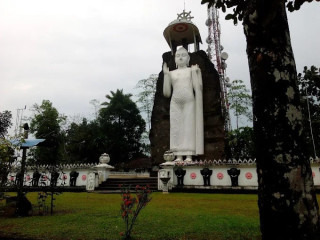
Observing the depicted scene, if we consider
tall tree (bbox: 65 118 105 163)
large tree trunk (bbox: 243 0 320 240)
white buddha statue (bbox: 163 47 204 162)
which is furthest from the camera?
tall tree (bbox: 65 118 105 163)

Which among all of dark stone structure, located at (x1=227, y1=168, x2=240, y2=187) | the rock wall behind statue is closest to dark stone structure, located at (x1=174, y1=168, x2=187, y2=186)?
dark stone structure, located at (x1=227, y1=168, x2=240, y2=187)

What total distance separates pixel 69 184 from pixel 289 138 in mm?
13430

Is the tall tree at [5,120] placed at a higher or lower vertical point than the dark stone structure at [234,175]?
higher

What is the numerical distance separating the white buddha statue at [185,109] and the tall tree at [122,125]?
21010 mm

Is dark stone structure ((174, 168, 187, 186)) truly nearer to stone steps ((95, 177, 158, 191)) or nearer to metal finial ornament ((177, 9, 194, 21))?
stone steps ((95, 177, 158, 191))

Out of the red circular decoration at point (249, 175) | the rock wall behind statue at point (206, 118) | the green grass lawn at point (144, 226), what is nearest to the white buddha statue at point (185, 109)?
the rock wall behind statue at point (206, 118)

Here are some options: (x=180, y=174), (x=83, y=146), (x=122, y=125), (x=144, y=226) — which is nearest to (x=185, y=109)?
Result: (x=180, y=174)

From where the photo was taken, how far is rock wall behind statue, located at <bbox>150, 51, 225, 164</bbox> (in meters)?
16.9

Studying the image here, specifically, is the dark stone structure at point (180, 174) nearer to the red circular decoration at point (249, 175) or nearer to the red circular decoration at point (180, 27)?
the red circular decoration at point (249, 175)

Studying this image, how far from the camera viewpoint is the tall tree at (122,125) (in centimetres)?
3747

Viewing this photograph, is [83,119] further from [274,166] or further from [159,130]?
[274,166]

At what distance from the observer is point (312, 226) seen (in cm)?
259

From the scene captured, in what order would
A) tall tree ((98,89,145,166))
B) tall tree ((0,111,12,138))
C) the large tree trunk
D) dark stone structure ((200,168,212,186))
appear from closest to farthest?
the large tree trunk
dark stone structure ((200,168,212,186))
tall tree ((0,111,12,138))
tall tree ((98,89,145,166))

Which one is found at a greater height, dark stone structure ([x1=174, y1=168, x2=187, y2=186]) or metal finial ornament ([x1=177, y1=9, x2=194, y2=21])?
Answer: metal finial ornament ([x1=177, y1=9, x2=194, y2=21])
